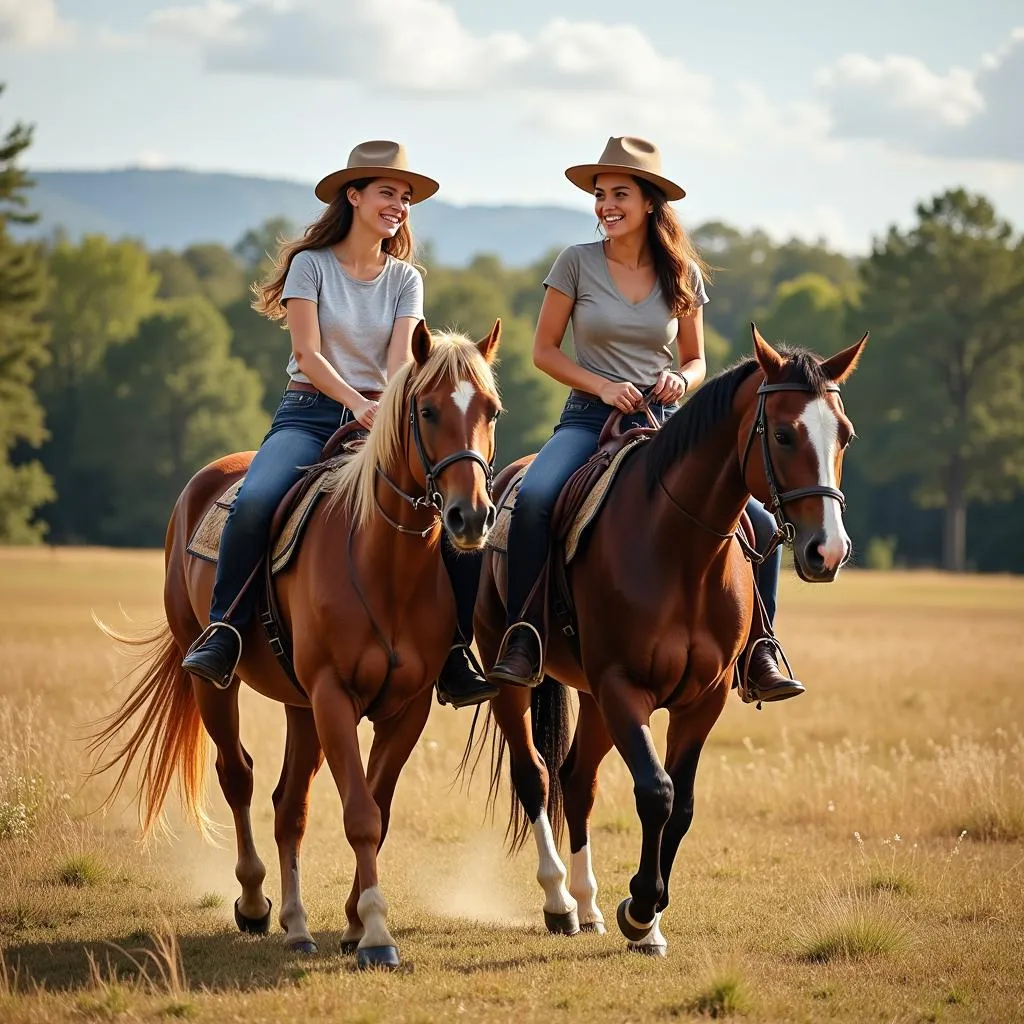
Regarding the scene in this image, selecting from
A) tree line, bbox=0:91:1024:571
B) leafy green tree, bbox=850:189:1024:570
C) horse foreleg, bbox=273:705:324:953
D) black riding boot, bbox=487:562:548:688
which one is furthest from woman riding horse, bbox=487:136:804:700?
leafy green tree, bbox=850:189:1024:570

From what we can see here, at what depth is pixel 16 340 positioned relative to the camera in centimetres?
5703

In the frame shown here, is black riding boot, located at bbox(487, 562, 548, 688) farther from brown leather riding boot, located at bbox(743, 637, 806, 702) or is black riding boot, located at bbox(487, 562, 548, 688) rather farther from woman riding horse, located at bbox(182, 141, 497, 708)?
brown leather riding boot, located at bbox(743, 637, 806, 702)

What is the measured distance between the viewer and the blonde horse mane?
732cm

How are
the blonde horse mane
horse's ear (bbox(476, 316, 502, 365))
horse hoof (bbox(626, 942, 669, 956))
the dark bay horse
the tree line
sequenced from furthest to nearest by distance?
the tree line
horse hoof (bbox(626, 942, 669, 956))
horse's ear (bbox(476, 316, 502, 365))
the blonde horse mane
the dark bay horse

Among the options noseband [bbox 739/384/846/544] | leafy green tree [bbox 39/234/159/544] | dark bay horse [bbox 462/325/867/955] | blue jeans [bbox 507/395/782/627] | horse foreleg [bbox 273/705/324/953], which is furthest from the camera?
leafy green tree [bbox 39/234/159/544]

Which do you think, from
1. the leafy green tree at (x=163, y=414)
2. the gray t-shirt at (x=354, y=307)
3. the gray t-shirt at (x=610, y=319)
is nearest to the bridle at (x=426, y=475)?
the gray t-shirt at (x=354, y=307)

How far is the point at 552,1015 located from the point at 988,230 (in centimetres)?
6524

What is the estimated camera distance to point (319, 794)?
13.6 m

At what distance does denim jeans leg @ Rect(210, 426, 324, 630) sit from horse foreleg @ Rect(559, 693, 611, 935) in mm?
2134

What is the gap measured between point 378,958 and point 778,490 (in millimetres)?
2963

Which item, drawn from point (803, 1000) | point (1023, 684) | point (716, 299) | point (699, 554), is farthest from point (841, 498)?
point (716, 299)

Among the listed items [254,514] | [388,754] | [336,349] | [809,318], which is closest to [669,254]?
[336,349]

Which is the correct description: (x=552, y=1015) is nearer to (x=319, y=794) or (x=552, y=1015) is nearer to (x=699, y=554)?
(x=699, y=554)

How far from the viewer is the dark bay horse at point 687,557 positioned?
22.9 feet
